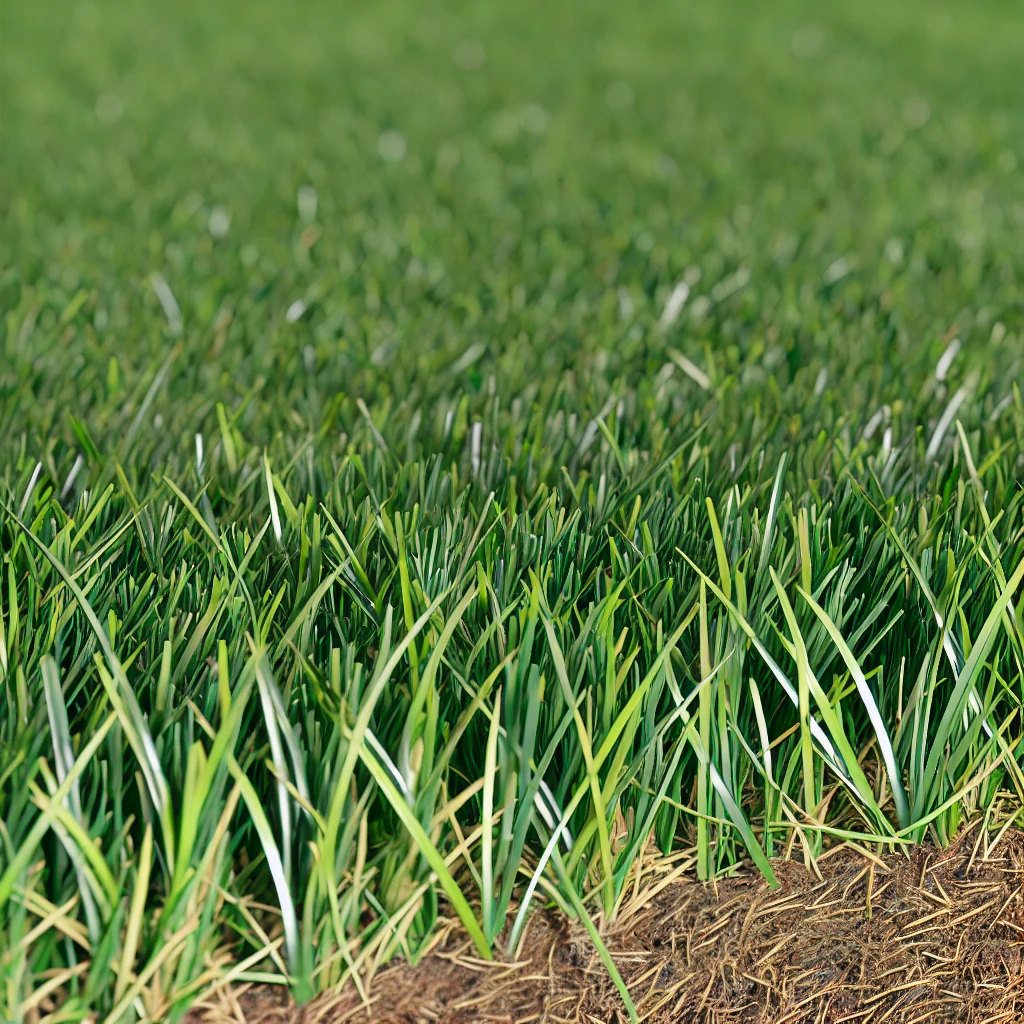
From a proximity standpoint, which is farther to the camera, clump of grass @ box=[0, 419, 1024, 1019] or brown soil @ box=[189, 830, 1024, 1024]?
brown soil @ box=[189, 830, 1024, 1024]

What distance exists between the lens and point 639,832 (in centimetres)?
136

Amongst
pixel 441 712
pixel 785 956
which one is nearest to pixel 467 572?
pixel 441 712

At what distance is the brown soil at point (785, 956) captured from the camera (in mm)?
1316

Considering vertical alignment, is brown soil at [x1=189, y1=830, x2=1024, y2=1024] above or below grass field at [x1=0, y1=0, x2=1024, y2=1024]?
below

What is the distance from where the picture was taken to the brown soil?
1316 mm

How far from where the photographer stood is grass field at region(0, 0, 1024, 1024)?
124 cm

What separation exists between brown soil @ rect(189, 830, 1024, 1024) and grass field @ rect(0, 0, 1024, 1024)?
Answer: 0.12 feet

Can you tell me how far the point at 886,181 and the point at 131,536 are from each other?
3181mm

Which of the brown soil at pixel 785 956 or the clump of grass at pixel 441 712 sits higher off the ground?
the clump of grass at pixel 441 712

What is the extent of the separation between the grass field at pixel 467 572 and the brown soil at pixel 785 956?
4cm

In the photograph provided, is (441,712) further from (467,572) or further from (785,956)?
(785,956)

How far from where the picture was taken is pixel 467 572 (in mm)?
1449

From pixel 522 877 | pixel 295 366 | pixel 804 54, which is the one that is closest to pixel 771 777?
pixel 522 877

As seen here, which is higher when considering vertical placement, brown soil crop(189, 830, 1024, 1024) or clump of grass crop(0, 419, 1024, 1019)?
clump of grass crop(0, 419, 1024, 1019)
